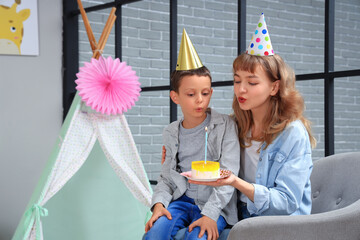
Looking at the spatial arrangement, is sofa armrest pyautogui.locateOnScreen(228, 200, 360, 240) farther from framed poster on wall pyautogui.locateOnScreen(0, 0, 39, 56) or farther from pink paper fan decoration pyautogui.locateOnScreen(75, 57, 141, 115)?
framed poster on wall pyautogui.locateOnScreen(0, 0, 39, 56)

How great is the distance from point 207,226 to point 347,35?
192 inches

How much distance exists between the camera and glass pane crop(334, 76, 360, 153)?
5.50 meters

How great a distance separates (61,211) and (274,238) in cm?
158

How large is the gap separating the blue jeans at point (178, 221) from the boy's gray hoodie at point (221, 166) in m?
0.02

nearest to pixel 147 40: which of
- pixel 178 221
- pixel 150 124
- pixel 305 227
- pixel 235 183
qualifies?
pixel 150 124

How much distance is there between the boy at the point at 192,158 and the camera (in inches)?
58.8

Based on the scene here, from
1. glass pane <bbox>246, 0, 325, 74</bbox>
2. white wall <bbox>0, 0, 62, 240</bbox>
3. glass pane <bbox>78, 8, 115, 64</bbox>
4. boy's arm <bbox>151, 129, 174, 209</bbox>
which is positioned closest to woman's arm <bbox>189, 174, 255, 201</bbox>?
boy's arm <bbox>151, 129, 174, 209</bbox>

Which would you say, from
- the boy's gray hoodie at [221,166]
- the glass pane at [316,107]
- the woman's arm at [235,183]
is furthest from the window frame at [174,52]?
the glass pane at [316,107]

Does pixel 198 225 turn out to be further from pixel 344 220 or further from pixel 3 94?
pixel 3 94

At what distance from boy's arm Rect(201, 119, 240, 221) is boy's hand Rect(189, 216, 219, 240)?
0.06 ft

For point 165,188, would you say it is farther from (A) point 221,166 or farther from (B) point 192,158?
(A) point 221,166

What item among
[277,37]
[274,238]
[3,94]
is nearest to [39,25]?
[3,94]

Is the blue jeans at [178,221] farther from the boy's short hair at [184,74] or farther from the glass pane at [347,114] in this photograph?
the glass pane at [347,114]

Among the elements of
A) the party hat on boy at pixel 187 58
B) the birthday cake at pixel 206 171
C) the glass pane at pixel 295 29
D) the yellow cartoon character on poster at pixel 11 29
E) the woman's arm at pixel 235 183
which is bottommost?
the woman's arm at pixel 235 183
